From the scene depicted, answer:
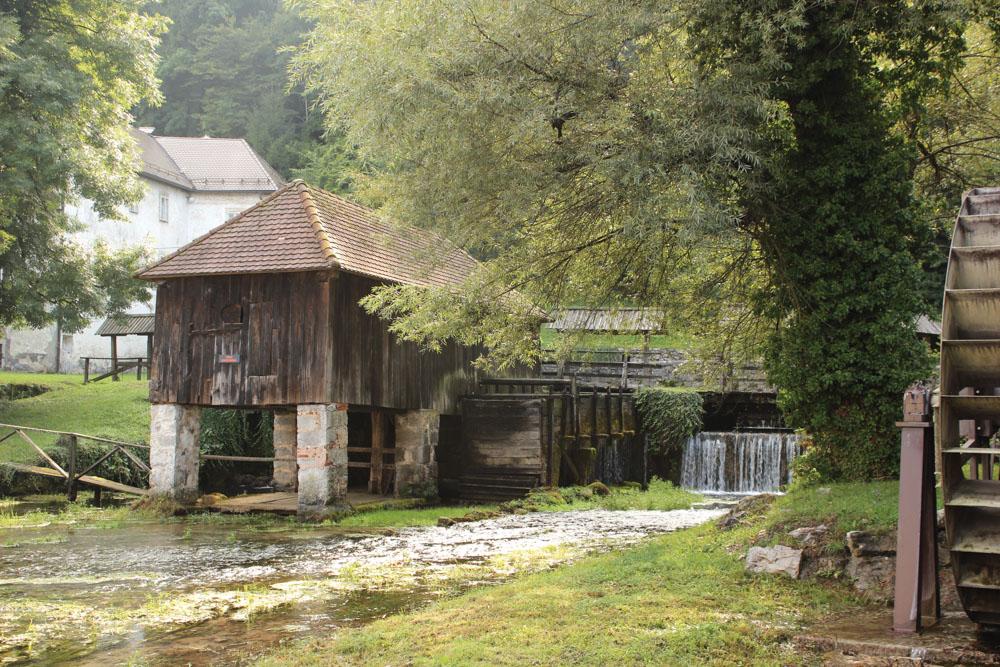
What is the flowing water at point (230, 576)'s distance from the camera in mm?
7168

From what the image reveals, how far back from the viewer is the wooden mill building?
52.5ft

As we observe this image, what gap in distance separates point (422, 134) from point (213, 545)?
21.7ft

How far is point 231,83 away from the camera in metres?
53.3

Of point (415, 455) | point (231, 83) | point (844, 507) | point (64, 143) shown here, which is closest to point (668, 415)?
point (415, 455)

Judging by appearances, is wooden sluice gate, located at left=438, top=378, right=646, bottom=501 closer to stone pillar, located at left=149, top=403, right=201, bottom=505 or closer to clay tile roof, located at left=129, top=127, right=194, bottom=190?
stone pillar, located at left=149, top=403, right=201, bottom=505

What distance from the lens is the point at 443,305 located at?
39.7 ft

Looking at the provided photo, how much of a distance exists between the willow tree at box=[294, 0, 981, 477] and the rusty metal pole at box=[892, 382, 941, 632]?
10.4 ft

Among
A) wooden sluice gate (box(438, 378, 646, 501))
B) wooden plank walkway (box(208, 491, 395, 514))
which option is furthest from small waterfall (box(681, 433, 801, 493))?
wooden plank walkway (box(208, 491, 395, 514))

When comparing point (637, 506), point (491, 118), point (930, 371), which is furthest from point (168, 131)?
point (930, 371)

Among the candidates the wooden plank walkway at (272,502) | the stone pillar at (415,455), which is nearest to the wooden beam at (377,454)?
the wooden plank walkway at (272,502)

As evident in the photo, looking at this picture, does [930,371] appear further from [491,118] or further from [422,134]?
[422,134]

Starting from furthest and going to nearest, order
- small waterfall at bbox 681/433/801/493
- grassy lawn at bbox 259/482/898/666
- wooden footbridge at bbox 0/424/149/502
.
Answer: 1. small waterfall at bbox 681/433/801/493
2. wooden footbridge at bbox 0/424/149/502
3. grassy lawn at bbox 259/482/898/666

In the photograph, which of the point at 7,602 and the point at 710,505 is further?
the point at 710,505

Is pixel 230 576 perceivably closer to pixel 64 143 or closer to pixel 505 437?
pixel 505 437
